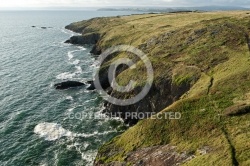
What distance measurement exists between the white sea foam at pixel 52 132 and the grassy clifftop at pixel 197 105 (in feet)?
44.8

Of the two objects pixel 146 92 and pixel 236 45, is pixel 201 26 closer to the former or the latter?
pixel 236 45

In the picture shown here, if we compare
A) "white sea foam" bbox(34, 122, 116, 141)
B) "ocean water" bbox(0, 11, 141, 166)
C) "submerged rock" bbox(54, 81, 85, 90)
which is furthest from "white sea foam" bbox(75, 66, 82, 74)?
"white sea foam" bbox(34, 122, 116, 141)

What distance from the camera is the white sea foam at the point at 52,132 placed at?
63.2m

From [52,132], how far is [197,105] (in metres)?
33.7

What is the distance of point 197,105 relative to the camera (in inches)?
1989

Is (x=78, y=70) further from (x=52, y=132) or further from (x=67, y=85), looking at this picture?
(x=52, y=132)

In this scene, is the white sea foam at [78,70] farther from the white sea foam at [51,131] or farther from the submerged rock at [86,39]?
the submerged rock at [86,39]

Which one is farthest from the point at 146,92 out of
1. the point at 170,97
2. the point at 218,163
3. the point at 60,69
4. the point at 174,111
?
the point at 60,69

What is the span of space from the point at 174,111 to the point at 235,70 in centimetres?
1884

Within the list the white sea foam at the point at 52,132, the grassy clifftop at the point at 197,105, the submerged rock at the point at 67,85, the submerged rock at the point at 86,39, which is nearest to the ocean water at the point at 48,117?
the white sea foam at the point at 52,132

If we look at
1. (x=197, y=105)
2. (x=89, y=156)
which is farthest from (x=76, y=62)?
(x=197, y=105)

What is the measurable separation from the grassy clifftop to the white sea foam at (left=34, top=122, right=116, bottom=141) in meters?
13.6

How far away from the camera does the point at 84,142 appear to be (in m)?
60.2

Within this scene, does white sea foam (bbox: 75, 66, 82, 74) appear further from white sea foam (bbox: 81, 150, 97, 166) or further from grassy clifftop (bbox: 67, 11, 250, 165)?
white sea foam (bbox: 81, 150, 97, 166)
